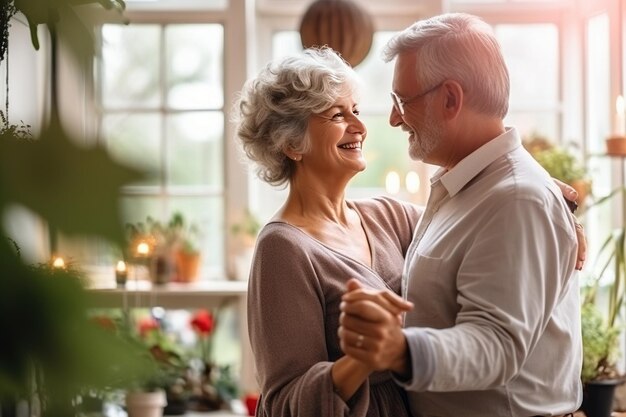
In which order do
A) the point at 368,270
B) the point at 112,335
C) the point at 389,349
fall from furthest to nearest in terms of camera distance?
1. the point at 368,270
2. the point at 389,349
3. the point at 112,335

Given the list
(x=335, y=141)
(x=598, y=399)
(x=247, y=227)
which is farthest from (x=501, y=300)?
(x=247, y=227)

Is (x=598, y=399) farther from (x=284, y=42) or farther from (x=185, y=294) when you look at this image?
(x=284, y=42)

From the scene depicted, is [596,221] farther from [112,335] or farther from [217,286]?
[112,335]

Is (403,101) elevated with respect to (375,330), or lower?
elevated

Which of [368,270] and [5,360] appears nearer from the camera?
[5,360]

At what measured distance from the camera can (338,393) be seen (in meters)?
1.70

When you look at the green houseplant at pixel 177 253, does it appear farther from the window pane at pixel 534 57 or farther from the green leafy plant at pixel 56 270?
the green leafy plant at pixel 56 270

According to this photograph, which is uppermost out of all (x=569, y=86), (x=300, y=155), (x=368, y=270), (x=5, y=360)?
(x=569, y=86)

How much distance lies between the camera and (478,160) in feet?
5.57

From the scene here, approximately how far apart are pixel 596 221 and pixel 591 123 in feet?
1.50

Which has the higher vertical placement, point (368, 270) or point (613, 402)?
point (368, 270)

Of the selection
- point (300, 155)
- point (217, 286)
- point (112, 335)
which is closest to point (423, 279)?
point (300, 155)

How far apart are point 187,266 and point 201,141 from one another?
618 mm

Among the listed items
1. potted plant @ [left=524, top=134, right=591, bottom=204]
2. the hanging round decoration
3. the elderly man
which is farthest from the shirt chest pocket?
the hanging round decoration
